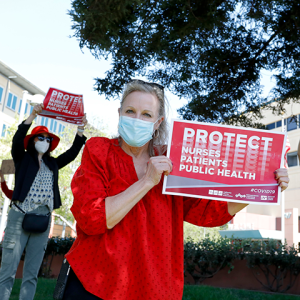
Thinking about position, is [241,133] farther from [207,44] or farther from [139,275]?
[207,44]

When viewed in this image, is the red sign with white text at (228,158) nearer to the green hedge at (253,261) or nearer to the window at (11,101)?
the green hedge at (253,261)

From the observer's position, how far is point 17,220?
3.92 metres

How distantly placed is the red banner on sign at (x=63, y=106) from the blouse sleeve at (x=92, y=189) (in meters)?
3.17

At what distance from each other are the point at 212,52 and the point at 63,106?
3037 millimetres

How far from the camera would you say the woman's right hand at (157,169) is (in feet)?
5.91

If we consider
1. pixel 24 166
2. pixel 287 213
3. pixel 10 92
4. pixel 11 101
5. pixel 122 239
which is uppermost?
pixel 10 92

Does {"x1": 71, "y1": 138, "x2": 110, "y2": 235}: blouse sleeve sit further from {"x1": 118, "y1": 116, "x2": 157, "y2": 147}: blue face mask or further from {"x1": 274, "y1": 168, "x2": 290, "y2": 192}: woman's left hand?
→ {"x1": 274, "y1": 168, "x2": 290, "y2": 192}: woman's left hand

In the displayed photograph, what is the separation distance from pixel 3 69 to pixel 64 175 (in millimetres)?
17928

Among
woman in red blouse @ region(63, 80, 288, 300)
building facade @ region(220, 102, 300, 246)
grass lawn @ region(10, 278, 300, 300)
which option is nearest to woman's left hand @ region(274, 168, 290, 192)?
woman in red blouse @ region(63, 80, 288, 300)

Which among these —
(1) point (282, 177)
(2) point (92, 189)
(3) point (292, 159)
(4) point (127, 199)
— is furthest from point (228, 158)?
(3) point (292, 159)

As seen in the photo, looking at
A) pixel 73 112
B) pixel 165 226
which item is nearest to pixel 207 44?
pixel 73 112

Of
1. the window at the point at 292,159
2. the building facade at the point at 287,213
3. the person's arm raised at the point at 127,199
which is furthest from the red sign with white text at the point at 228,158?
the window at the point at 292,159

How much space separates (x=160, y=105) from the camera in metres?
2.17

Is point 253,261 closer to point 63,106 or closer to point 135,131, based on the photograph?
point 63,106
